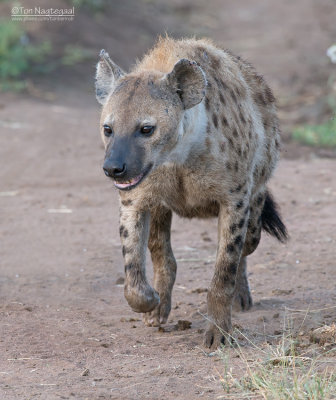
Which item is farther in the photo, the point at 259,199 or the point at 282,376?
the point at 259,199

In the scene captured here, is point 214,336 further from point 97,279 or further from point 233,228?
point 97,279

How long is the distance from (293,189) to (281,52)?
24.3 ft

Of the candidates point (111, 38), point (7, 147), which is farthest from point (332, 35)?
point (7, 147)

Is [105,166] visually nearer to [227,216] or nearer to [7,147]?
[227,216]

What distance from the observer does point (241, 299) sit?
4.93 meters

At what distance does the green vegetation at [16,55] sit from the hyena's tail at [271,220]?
5515 millimetres

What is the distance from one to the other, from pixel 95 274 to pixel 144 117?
1852 millimetres

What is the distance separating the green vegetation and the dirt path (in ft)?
5.76

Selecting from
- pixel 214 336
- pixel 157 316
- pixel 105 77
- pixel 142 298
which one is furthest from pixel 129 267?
pixel 105 77

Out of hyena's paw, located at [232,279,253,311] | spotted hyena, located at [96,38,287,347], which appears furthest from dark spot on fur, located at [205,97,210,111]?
hyena's paw, located at [232,279,253,311]

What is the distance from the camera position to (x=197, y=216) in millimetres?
4469

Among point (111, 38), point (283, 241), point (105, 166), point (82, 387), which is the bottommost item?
point (82, 387)

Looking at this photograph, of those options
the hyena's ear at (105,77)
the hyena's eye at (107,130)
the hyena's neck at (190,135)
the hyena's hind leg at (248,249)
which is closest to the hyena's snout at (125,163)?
the hyena's eye at (107,130)

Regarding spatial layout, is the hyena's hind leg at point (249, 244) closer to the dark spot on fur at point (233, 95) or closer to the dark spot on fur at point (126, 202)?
the dark spot on fur at point (233, 95)
